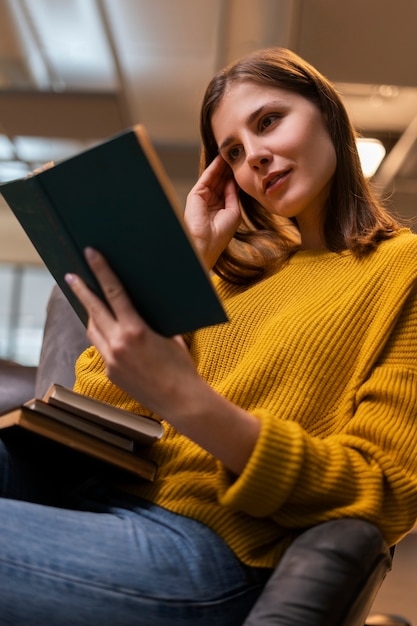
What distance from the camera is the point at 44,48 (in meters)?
4.10

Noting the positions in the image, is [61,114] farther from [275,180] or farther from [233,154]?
[275,180]

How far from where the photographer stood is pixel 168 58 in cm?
409

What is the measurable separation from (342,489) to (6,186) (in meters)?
0.52

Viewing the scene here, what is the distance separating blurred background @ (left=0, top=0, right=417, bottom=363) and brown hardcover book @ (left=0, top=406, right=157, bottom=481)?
2904mm

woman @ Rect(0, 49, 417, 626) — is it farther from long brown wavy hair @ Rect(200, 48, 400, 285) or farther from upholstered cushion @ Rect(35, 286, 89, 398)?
upholstered cushion @ Rect(35, 286, 89, 398)

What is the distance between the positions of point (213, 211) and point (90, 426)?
22.5 inches

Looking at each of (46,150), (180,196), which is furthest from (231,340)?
(180,196)

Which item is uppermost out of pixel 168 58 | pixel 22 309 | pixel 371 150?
pixel 168 58

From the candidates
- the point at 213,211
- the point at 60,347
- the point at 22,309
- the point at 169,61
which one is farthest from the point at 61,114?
the point at 22,309

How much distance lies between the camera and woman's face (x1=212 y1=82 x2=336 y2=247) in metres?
1.16

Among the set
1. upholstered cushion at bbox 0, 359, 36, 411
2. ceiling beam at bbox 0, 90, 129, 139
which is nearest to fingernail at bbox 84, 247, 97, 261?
upholstered cushion at bbox 0, 359, 36, 411

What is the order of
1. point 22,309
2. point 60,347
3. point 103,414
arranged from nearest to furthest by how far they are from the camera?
1. point 103,414
2. point 60,347
3. point 22,309

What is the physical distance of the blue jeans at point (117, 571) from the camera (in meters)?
0.75

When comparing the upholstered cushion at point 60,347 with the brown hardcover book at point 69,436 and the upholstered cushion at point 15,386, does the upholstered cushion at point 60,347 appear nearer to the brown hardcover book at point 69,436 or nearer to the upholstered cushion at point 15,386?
the upholstered cushion at point 15,386
